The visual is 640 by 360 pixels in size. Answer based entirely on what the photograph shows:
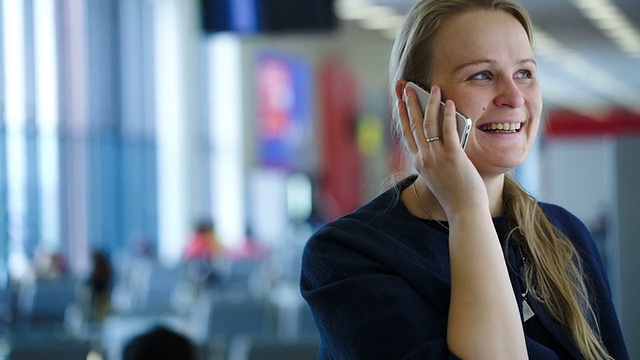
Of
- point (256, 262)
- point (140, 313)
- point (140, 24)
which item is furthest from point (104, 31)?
point (140, 313)

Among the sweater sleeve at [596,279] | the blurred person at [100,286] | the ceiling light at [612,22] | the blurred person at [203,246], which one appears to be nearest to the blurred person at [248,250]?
the blurred person at [203,246]

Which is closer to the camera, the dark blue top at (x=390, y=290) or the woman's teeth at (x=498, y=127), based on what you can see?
the dark blue top at (x=390, y=290)

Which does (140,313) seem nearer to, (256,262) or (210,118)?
(256,262)

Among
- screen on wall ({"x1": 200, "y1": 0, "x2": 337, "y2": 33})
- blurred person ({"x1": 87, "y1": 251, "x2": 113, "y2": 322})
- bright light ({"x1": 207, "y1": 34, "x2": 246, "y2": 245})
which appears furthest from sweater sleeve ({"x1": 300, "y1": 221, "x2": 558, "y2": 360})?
bright light ({"x1": 207, "y1": 34, "x2": 246, "y2": 245})

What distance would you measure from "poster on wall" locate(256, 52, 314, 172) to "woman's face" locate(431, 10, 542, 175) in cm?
1929

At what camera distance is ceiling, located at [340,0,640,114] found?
947 inches

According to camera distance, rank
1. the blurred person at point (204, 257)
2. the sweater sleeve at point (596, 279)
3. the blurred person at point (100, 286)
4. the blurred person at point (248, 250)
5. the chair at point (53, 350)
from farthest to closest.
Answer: the blurred person at point (248, 250) < the blurred person at point (204, 257) < the blurred person at point (100, 286) < the chair at point (53, 350) < the sweater sleeve at point (596, 279)

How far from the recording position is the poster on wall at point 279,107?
2138cm

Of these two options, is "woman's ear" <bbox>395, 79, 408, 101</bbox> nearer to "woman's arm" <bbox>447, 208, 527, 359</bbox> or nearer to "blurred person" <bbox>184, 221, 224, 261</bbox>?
"woman's arm" <bbox>447, 208, 527, 359</bbox>

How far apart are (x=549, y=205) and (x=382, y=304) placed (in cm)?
43

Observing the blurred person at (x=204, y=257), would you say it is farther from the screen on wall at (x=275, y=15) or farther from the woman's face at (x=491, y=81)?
the woman's face at (x=491, y=81)

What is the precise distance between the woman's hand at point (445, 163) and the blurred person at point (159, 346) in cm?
137

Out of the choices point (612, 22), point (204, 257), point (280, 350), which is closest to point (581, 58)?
point (612, 22)

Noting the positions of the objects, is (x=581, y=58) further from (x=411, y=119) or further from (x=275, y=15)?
(x=411, y=119)
